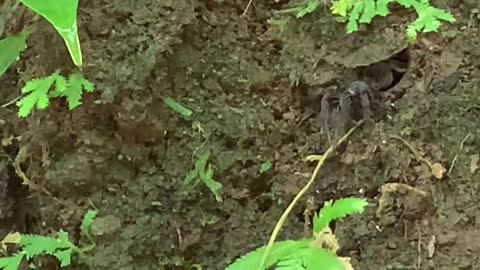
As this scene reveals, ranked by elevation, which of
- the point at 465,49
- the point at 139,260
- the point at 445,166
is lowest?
the point at 139,260

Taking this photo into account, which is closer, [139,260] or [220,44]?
[139,260]

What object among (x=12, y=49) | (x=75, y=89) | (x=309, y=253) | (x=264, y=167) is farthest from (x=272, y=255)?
(x=12, y=49)

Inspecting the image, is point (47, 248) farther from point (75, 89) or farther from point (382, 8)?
point (382, 8)

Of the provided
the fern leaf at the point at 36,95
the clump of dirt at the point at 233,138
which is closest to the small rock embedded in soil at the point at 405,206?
the clump of dirt at the point at 233,138

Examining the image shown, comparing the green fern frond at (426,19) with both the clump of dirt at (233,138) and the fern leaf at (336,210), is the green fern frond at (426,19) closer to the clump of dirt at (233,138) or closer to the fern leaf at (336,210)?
the clump of dirt at (233,138)

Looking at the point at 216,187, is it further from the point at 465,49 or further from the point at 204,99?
the point at 465,49

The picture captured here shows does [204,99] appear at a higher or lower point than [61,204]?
higher

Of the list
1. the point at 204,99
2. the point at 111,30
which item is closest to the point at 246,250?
the point at 204,99

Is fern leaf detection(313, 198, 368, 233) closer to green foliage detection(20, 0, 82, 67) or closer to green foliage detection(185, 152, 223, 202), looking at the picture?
green foliage detection(185, 152, 223, 202)
